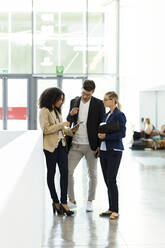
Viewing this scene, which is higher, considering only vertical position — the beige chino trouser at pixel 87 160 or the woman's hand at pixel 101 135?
the woman's hand at pixel 101 135

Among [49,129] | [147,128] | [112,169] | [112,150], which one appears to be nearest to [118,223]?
[112,169]

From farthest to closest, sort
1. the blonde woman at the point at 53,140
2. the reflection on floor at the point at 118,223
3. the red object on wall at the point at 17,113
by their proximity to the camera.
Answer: the red object on wall at the point at 17,113
the blonde woman at the point at 53,140
the reflection on floor at the point at 118,223

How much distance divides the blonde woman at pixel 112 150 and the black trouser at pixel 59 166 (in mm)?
457

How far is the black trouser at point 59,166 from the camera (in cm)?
536

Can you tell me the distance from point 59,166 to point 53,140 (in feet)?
1.11

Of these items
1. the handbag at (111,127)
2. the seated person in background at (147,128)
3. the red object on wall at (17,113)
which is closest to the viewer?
the handbag at (111,127)

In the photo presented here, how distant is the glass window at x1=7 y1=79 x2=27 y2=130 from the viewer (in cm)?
1967

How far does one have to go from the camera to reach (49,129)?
17.4ft

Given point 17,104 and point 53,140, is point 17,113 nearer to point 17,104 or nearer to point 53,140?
point 17,104

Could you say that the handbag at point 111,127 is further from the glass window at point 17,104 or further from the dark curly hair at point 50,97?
Answer: the glass window at point 17,104

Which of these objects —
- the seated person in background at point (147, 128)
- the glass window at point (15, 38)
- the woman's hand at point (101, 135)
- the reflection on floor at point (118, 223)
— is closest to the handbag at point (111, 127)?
the woman's hand at point (101, 135)

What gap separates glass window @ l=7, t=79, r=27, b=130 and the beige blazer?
1437cm

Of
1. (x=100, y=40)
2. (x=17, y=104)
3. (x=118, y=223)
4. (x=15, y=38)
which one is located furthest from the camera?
(x=100, y=40)

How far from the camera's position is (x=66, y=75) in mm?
19812
